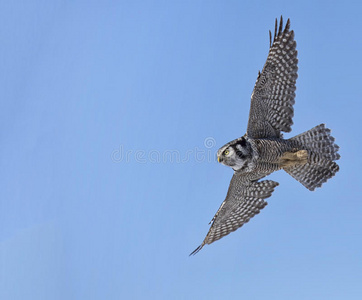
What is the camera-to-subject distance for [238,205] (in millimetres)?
12250

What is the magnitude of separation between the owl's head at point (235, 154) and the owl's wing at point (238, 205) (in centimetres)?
102

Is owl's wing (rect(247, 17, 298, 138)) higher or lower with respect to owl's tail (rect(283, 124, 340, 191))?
higher

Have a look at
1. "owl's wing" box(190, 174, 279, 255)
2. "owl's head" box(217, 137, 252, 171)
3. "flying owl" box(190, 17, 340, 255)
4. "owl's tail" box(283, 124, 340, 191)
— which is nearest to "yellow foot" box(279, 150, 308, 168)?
"flying owl" box(190, 17, 340, 255)

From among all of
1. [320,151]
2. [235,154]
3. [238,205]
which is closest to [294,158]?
[320,151]

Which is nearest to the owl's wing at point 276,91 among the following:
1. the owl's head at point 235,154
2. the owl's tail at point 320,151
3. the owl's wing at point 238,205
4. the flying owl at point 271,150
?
the flying owl at point 271,150

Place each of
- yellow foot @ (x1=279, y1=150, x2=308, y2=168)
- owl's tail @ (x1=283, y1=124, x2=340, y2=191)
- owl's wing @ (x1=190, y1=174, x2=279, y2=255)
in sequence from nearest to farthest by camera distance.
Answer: yellow foot @ (x1=279, y1=150, x2=308, y2=168) < owl's tail @ (x1=283, y1=124, x2=340, y2=191) < owl's wing @ (x1=190, y1=174, x2=279, y2=255)

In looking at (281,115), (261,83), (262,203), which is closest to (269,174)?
(262,203)

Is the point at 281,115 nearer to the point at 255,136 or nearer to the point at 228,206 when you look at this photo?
the point at 255,136

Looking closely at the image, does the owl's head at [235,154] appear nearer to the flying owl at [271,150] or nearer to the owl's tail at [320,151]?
the flying owl at [271,150]

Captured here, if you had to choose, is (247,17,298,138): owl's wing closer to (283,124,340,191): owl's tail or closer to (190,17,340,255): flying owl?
(190,17,340,255): flying owl

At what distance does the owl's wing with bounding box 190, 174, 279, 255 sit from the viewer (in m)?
12.0

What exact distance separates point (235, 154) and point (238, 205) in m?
1.94

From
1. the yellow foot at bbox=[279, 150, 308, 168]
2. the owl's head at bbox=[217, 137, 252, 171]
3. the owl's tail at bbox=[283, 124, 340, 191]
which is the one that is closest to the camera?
the owl's head at bbox=[217, 137, 252, 171]

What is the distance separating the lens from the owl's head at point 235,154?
10852 mm
